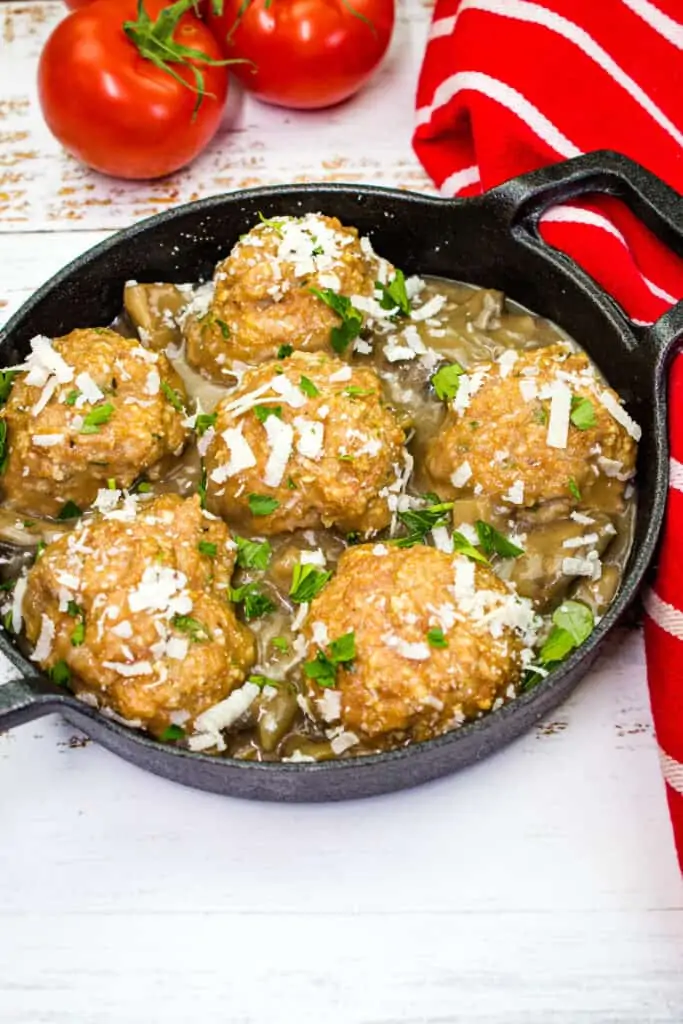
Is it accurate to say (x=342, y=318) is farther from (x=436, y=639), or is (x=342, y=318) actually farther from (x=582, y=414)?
(x=436, y=639)

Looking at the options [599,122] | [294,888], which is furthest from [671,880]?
[599,122]

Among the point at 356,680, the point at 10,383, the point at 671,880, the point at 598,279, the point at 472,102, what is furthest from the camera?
the point at 472,102

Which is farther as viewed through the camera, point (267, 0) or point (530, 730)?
point (267, 0)

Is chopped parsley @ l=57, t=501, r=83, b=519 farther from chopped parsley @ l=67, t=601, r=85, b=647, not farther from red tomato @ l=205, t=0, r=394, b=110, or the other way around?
red tomato @ l=205, t=0, r=394, b=110

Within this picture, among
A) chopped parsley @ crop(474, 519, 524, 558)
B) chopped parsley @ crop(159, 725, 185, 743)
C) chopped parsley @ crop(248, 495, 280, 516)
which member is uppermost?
chopped parsley @ crop(474, 519, 524, 558)

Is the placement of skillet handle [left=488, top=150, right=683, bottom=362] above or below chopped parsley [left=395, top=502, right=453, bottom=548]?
above

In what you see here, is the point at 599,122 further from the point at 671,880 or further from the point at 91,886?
the point at 91,886

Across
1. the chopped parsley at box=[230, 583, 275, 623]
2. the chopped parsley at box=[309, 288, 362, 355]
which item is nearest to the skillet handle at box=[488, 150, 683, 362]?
the chopped parsley at box=[309, 288, 362, 355]
